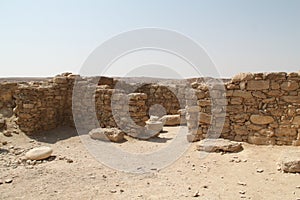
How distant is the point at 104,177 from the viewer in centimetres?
501

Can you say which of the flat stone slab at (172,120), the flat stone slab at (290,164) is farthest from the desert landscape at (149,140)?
the flat stone slab at (172,120)

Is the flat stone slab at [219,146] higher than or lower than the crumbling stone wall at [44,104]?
lower

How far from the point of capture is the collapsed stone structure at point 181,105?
6152 millimetres

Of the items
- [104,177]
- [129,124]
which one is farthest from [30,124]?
[104,177]

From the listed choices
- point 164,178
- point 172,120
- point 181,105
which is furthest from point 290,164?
point 181,105

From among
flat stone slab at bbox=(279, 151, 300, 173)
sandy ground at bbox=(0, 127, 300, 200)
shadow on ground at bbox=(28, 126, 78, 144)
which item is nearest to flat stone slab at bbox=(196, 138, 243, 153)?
sandy ground at bbox=(0, 127, 300, 200)

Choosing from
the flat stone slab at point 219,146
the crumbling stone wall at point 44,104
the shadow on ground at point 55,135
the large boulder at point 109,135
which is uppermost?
the crumbling stone wall at point 44,104

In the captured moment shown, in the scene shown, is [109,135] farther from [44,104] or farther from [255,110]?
[255,110]

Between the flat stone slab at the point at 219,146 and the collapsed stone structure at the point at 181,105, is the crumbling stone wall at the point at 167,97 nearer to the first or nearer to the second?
the collapsed stone structure at the point at 181,105

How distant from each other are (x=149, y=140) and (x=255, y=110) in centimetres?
331

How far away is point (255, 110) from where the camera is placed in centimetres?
636

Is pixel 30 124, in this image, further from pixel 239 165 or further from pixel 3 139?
pixel 239 165

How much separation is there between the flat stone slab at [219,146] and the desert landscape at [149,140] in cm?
2

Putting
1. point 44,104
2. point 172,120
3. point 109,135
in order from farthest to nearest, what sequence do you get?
point 172,120, point 44,104, point 109,135
